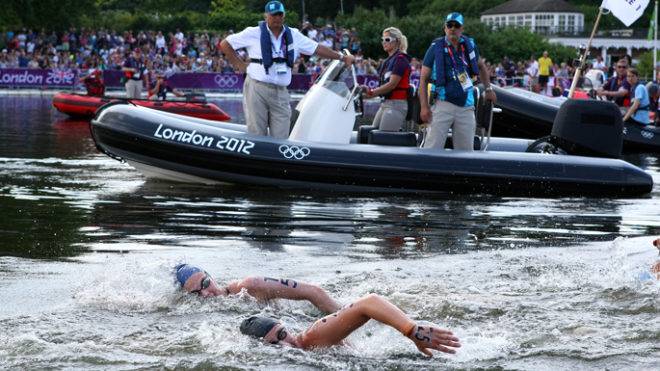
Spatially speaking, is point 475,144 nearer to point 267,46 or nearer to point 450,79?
point 450,79

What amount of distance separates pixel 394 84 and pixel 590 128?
2.36m

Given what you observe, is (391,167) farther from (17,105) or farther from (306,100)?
(17,105)

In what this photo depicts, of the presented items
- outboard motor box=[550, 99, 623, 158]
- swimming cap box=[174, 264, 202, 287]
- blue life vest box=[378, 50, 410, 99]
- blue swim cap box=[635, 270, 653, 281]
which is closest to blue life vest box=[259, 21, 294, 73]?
blue life vest box=[378, 50, 410, 99]

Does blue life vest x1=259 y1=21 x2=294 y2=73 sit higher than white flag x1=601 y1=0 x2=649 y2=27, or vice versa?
white flag x1=601 y1=0 x2=649 y2=27

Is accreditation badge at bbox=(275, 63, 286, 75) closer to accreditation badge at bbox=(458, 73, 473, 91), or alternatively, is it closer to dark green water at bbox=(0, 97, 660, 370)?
dark green water at bbox=(0, 97, 660, 370)

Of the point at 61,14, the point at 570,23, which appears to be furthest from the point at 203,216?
the point at 570,23

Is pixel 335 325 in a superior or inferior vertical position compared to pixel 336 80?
inferior

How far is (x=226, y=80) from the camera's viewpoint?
3284cm

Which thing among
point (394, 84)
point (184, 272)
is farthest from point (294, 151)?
point (184, 272)

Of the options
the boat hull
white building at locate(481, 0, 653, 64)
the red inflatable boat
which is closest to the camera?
the boat hull

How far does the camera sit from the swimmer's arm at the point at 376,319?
13.8ft

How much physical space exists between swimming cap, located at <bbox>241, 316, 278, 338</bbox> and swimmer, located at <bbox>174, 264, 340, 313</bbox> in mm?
539

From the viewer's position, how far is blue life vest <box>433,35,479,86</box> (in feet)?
31.3

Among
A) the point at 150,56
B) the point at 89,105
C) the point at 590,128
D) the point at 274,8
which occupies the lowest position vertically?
the point at 89,105
